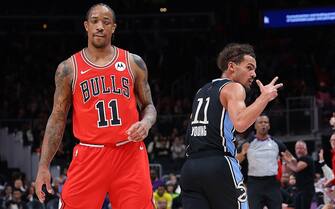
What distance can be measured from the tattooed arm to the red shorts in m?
0.24

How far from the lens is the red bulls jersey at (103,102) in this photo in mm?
6203

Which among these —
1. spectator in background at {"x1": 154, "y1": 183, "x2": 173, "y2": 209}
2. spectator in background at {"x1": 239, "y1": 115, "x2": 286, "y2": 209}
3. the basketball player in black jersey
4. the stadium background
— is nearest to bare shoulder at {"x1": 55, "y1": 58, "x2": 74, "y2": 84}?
the basketball player in black jersey

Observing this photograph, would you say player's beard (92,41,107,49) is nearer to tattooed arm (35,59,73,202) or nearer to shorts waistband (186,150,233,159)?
tattooed arm (35,59,73,202)

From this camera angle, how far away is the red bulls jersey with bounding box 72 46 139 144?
20.4ft

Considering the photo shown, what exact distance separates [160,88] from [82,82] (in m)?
19.9

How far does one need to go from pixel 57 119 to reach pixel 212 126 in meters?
1.29

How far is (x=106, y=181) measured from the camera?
6.16 meters

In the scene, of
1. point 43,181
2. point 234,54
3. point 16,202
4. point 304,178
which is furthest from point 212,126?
point 16,202

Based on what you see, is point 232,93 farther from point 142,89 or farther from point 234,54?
point 142,89

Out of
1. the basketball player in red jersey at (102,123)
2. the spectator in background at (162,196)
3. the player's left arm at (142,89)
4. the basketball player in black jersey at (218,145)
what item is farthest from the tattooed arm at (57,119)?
the spectator in background at (162,196)

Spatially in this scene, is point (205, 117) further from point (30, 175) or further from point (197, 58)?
point (197, 58)

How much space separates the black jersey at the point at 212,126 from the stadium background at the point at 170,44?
16.9 m

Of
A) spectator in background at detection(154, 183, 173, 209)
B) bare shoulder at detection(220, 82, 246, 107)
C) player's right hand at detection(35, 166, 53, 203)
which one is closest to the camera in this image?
bare shoulder at detection(220, 82, 246, 107)

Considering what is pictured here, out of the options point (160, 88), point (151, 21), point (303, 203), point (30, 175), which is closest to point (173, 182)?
point (303, 203)
